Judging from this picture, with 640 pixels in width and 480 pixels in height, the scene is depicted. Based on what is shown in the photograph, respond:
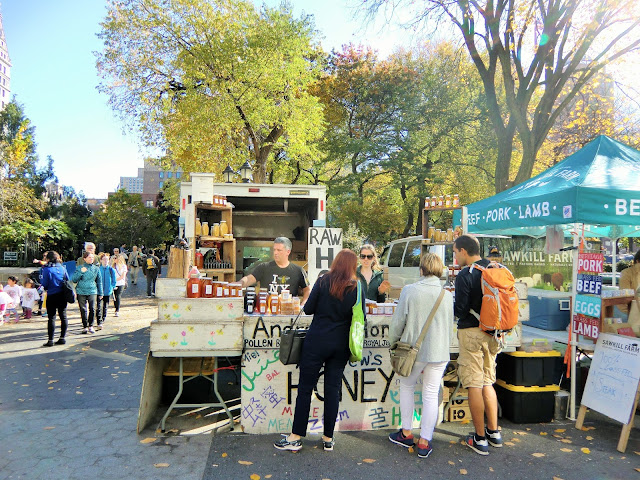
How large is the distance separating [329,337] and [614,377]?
2920 mm

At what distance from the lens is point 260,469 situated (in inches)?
146

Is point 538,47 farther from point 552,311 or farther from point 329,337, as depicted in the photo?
point 329,337

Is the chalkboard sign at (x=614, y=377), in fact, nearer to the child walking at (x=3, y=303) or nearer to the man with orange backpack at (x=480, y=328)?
the man with orange backpack at (x=480, y=328)

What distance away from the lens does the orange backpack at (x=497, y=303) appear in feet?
13.3

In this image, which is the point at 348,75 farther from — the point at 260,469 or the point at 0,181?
the point at 260,469

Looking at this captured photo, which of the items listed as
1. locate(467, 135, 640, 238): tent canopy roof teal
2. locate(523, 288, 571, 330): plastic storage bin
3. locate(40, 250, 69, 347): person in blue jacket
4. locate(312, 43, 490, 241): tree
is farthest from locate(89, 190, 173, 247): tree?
locate(467, 135, 640, 238): tent canopy roof teal

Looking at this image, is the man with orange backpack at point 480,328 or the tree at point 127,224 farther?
the tree at point 127,224

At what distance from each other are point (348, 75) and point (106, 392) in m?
21.2

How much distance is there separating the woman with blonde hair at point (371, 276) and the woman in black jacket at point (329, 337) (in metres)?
1.74

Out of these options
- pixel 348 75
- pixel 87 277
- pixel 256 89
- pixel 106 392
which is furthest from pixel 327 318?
pixel 348 75

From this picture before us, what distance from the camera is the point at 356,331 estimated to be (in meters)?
3.88

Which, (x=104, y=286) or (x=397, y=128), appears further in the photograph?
(x=397, y=128)

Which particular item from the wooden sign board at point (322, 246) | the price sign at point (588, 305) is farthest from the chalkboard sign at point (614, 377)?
the wooden sign board at point (322, 246)

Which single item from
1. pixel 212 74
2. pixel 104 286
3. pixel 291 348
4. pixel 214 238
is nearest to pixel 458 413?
pixel 291 348
